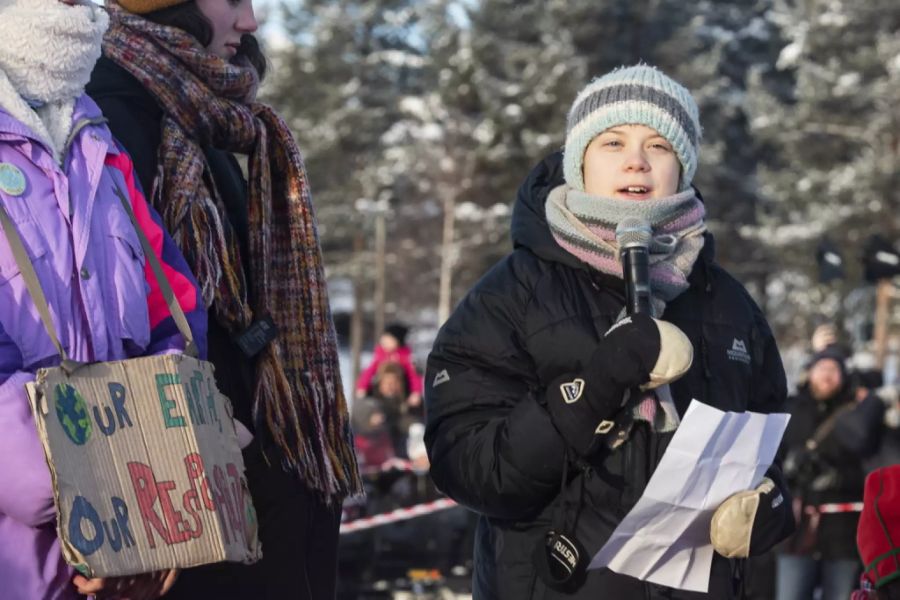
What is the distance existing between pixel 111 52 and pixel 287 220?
570 millimetres

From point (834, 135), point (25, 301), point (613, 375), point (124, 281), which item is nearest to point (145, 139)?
point (124, 281)

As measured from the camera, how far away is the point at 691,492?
3.13 meters

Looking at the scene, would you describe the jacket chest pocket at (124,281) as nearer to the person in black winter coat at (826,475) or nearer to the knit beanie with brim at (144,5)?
the knit beanie with brim at (144,5)

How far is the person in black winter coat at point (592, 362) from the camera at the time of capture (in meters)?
3.09

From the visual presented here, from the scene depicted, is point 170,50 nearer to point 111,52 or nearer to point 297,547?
point 111,52

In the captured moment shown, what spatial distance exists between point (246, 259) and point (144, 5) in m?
0.61

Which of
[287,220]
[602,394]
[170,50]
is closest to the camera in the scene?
[602,394]

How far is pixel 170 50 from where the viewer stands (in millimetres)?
3199

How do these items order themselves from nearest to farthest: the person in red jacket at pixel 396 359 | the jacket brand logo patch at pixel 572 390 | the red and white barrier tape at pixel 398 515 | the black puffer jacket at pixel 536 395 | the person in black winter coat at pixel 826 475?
the jacket brand logo patch at pixel 572 390, the black puffer jacket at pixel 536 395, the person in black winter coat at pixel 826 475, the red and white barrier tape at pixel 398 515, the person in red jacket at pixel 396 359

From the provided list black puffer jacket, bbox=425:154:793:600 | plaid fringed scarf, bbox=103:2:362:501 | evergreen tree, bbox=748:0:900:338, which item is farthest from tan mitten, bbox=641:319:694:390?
evergreen tree, bbox=748:0:900:338

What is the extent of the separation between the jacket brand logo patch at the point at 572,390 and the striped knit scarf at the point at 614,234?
32cm

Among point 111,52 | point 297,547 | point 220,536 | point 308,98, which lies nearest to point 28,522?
point 220,536

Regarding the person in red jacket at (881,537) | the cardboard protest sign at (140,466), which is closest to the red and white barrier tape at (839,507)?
the person in red jacket at (881,537)

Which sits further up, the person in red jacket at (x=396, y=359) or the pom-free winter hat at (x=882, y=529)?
the pom-free winter hat at (x=882, y=529)
